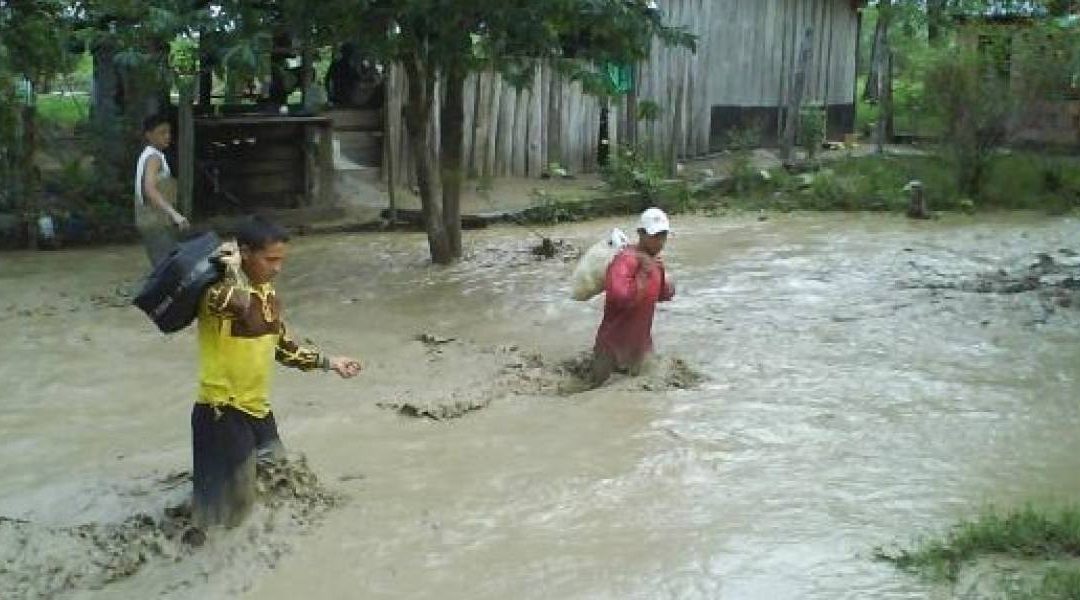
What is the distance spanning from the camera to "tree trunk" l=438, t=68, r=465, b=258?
11258 mm

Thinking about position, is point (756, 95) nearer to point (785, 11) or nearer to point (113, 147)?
point (785, 11)

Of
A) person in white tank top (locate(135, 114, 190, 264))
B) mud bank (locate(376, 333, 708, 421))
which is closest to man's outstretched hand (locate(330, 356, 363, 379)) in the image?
mud bank (locate(376, 333, 708, 421))

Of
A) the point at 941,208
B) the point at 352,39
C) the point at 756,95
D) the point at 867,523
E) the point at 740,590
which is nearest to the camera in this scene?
the point at 740,590

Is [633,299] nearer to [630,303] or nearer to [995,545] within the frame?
[630,303]

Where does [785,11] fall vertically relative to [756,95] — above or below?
above

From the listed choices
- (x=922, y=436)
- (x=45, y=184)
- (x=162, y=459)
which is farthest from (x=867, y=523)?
(x=45, y=184)

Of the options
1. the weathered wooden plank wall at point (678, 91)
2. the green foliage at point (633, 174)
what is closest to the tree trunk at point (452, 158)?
the weathered wooden plank wall at point (678, 91)

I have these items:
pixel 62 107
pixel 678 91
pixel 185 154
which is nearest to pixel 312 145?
pixel 185 154

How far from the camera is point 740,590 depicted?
448 cm

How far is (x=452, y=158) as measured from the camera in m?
11.3

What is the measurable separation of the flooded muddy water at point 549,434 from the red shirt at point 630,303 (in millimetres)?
231

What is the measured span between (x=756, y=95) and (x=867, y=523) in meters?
16.1

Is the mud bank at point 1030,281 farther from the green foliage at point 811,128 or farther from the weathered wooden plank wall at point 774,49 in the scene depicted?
the weathered wooden plank wall at point 774,49

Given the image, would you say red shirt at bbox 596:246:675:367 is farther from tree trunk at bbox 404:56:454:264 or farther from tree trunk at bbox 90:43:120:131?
tree trunk at bbox 90:43:120:131
